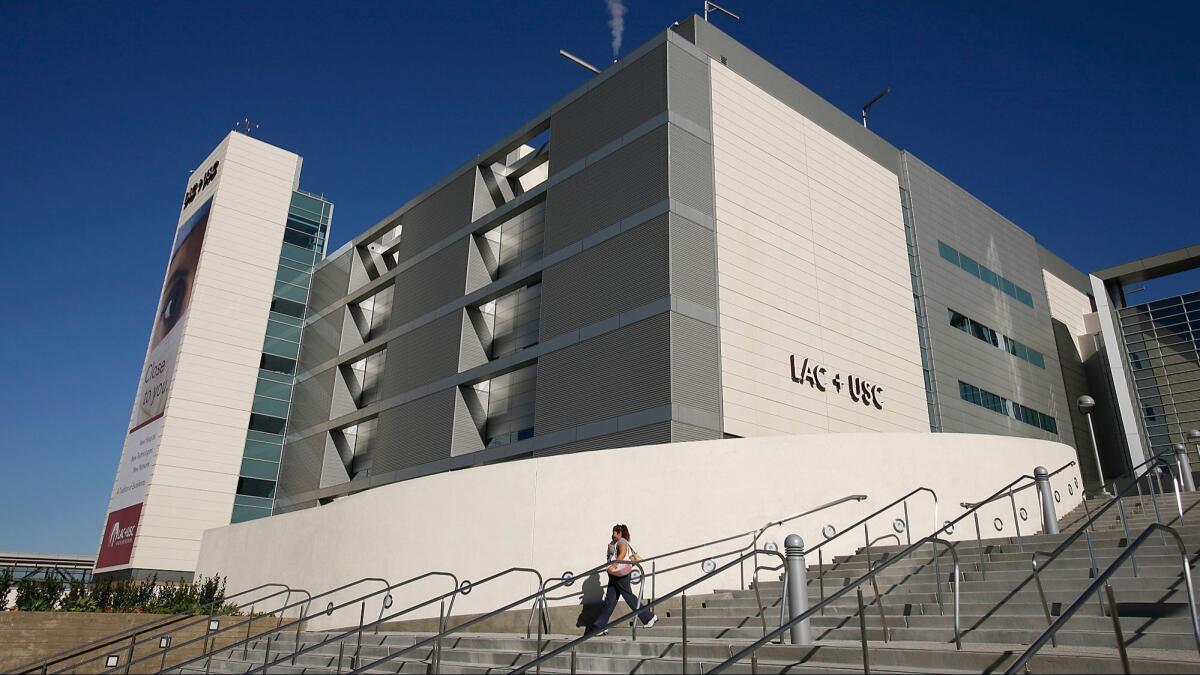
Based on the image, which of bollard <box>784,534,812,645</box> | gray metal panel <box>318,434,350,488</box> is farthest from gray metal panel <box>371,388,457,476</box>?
bollard <box>784,534,812,645</box>

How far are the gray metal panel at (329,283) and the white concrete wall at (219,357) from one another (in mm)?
1989

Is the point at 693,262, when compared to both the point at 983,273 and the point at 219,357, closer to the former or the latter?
the point at 983,273

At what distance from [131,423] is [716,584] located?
34053 mm

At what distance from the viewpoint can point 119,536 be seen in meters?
34.6

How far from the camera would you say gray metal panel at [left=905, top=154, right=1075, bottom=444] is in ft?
99.5

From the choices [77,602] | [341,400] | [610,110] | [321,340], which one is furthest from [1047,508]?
[321,340]

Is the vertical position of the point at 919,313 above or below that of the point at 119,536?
above

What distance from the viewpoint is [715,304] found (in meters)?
22.8

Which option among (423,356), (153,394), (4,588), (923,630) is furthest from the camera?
(153,394)

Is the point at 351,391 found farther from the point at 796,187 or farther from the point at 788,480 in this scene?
the point at 788,480

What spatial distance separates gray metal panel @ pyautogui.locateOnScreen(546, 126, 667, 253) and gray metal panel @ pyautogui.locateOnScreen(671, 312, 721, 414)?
396 centimetres

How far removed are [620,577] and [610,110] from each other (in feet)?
59.9

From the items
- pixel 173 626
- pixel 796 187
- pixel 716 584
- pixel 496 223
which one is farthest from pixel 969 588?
pixel 496 223

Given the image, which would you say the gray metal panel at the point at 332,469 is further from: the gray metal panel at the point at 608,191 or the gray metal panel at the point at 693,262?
the gray metal panel at the point at 693,262
